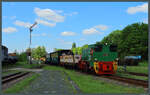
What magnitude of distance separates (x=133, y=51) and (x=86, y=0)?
56.3 meters

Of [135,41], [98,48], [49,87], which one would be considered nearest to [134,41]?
[135,41]

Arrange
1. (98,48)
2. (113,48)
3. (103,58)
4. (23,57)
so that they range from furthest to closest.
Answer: (23,57)
(113,48)
(98,48)
(103,58)

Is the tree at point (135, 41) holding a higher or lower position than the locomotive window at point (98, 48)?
higher

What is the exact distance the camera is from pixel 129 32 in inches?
2685

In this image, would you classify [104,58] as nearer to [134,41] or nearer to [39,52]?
[134,41]

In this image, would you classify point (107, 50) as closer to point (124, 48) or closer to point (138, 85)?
point (138, 85)

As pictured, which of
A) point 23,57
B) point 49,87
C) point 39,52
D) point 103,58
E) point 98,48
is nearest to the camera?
point 49,87

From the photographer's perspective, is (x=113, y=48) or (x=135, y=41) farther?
(x=135, y=41)

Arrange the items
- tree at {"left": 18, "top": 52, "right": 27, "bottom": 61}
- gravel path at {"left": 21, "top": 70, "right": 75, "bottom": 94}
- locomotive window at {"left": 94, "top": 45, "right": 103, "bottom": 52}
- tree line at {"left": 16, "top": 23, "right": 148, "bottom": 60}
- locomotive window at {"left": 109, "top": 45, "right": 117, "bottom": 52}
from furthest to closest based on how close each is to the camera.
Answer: tree at {"left": 18, "top": 52, "right": 27, "bottom": 61} < tree line at {"left": 16, "top": 23, "right": 148, "bottom": 60} < locomotive window at {"left": 109, "top": 45, "right": 117, "bottom": 52} < locomotive window at {"left": 94, "top": 45, "right": 103, "bottom": 52} < gravel path at {"left": 21, "top": 70, "right": 75, "bottom": 94}

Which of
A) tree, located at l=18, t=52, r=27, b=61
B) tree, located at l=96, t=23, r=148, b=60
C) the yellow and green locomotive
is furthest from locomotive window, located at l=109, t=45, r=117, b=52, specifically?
tree, located at l=18, t=52, r=27, b=61

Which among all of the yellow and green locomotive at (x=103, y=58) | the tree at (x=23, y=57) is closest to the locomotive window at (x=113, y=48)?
the yellow and green locomotive at (x=103, y=58)

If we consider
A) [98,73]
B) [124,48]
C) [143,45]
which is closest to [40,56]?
A: [124,48]

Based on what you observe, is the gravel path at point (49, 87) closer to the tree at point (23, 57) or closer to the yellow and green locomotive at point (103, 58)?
the yellow and green locomotive at point (103, 58)

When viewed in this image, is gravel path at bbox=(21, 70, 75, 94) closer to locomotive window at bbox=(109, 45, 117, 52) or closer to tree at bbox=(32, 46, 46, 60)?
locomotive window at bbox=(109, 45, 117, 52)
